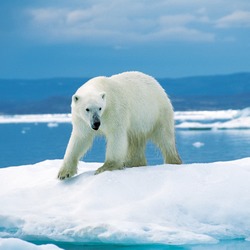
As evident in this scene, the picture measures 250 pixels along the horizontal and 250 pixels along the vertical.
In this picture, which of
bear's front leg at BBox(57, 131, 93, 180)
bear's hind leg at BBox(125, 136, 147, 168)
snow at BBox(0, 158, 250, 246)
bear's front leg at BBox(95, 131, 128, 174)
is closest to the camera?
snow at BBox(0, 158, 250, 246)

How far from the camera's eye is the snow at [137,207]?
17.6 ft

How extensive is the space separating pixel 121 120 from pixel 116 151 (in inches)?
13.9

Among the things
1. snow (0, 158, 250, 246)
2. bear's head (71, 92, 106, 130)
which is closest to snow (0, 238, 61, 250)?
snow (0, 158, 250, 246)

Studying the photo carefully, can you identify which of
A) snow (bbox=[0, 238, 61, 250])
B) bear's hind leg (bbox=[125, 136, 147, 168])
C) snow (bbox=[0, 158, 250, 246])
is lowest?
snow (bbox=[0, 238, 61, 250])

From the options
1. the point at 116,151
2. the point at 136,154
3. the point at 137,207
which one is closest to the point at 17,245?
the point at 137,207

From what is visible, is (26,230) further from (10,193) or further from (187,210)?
(187,210)

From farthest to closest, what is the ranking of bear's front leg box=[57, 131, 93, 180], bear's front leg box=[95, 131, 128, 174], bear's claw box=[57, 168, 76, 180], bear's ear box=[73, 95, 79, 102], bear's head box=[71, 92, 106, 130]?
bear's claw box=[57, 168, 76, 180] → bear's front leg box=[57, 131, 93, 180] → bear's front leg box=[95, 131, 128, 174] → bear's ear box=[73, 95, 79, 102] → bear's head box=[71, 92, 106, 130]

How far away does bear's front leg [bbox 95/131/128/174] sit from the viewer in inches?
254

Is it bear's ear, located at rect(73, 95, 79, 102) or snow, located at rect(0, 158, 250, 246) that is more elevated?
bear's ear, located at rect(73, 95, 79, 102)

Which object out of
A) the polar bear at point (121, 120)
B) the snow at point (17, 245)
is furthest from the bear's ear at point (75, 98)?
the snow at point (17, 245)

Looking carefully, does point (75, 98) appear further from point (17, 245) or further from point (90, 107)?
point (17, 245)

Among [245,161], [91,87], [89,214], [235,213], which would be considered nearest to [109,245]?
[89,214]

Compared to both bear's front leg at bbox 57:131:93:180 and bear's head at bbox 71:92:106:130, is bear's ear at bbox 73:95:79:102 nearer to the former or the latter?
bear's head at bbox 71:92:106:130

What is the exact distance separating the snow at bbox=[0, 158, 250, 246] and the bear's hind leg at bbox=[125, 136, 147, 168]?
721 mm
